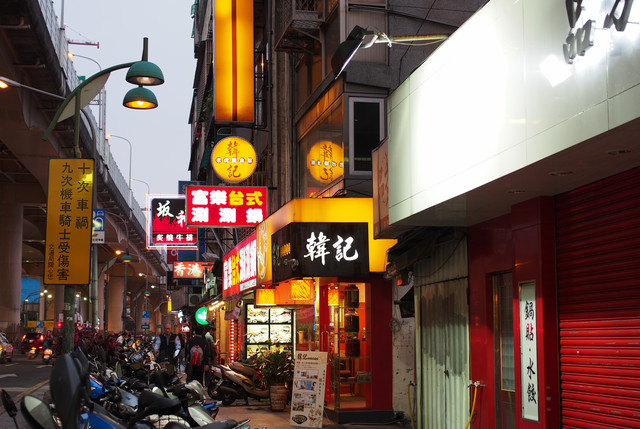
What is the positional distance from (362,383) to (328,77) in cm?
713

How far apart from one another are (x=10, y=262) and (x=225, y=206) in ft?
101

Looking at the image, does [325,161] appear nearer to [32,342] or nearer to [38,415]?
[38,415]

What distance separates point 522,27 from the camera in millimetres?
7484

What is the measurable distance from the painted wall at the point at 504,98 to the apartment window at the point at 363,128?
6901 mm

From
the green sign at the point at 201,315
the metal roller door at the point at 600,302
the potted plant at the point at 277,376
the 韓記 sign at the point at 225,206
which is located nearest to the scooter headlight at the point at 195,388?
the metal roller door at the point at 600,302

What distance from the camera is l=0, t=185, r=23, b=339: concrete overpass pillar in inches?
1986

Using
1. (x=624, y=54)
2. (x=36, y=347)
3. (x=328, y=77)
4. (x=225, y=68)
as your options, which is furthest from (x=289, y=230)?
(x=36, y=347)

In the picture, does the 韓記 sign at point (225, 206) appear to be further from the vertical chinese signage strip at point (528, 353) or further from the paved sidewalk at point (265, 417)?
the vertical chinese signage strip at point (528, 353)

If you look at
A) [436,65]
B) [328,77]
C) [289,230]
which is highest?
[328,77]

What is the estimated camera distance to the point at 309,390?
17.2 metres

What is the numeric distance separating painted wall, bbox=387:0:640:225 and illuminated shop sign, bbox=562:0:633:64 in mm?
16

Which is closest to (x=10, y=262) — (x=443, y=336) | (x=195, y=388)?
(x=195, y=388)

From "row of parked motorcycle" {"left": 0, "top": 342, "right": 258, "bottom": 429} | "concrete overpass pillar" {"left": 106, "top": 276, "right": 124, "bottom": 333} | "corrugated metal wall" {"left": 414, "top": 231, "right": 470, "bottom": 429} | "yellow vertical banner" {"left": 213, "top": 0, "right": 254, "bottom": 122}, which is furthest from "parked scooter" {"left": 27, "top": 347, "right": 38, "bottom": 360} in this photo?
"concrete overpass pillar" {"left": 106, "top": 276, "right": 124, "bottom": 333}

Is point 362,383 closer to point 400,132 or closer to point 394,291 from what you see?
point 394,291
